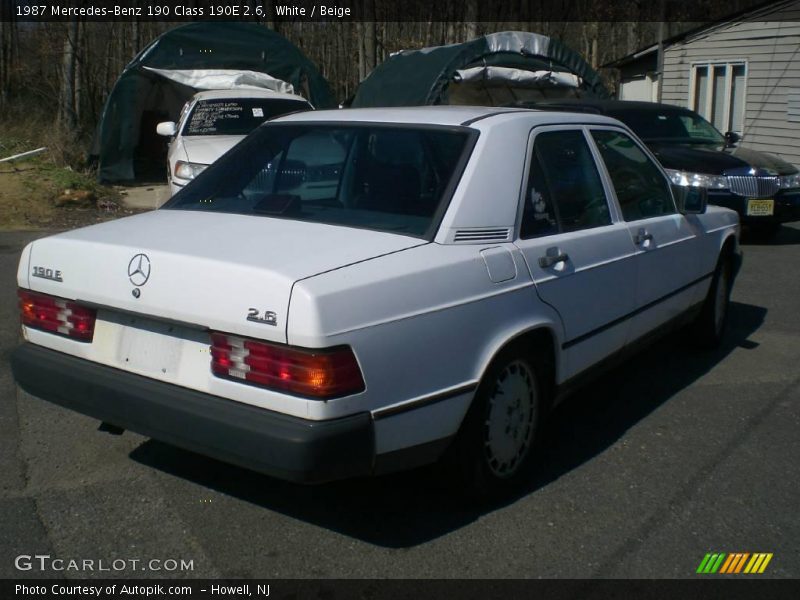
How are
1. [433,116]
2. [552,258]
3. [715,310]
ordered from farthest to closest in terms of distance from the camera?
[715,310], [433,116], [552,258]

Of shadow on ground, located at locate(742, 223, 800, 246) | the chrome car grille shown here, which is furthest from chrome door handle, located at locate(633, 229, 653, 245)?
shadow on ground, located at locate(742, 223, 800, 246)

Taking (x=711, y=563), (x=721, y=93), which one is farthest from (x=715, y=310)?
(x=721, y=93)

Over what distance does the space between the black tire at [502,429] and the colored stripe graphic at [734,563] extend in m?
0.87

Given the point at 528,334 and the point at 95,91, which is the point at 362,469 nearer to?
the point at 528,334

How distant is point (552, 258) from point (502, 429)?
769 mm

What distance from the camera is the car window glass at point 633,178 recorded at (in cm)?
475

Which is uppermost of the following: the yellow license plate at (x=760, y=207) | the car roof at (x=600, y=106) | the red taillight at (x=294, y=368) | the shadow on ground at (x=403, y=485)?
the car roof at (x=600, y=106)

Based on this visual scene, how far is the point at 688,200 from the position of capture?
5.38m

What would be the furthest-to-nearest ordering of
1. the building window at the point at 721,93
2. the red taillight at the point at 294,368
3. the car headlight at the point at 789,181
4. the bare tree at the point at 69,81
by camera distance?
the building window at the point at 721,93 < the bare tree at the point at 69,81 < the car headlight at the point at 789,181 < the red taillight at the point at 294,368

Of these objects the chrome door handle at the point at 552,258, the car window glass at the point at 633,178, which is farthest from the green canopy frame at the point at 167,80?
the chrome door handle at the point at 552,258

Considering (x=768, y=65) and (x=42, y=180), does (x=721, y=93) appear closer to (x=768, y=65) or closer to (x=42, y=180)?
(x=768, y=65)

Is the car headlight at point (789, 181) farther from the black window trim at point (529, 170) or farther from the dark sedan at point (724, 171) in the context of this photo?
the black window trim at point (529, 170)

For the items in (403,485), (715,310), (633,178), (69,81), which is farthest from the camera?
(69,81)

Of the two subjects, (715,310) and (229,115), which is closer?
(715,310)
